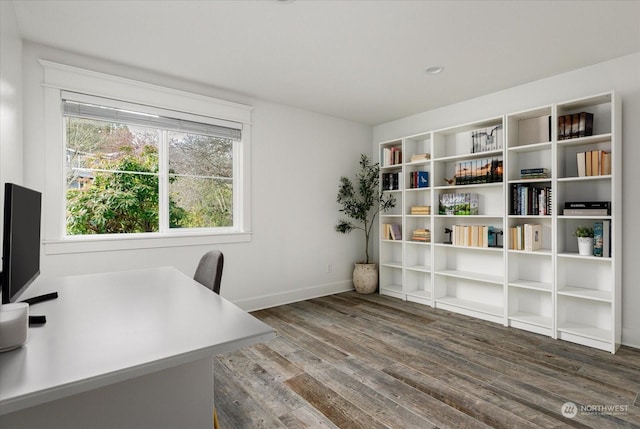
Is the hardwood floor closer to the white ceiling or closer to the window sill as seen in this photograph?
the window sill

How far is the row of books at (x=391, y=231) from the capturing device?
4.66 meters

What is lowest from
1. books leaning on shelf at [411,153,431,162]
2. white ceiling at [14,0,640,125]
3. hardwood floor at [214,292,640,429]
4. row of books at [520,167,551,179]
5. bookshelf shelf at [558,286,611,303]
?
hardwood floor at [214,292,640,429]

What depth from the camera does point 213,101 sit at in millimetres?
3717

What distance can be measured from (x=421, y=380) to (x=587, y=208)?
2.14 metres

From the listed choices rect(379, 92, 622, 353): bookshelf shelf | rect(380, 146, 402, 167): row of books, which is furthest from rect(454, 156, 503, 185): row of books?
rect(380, 146, 402, 167): row of books

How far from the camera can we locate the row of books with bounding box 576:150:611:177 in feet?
9.53

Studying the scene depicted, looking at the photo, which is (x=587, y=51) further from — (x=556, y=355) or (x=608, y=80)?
(x=556, y=355)

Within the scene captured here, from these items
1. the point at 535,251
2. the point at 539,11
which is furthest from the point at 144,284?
the point at 535,251

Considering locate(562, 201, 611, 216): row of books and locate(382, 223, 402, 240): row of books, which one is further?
locate(382, 223, 402, 240): row of books

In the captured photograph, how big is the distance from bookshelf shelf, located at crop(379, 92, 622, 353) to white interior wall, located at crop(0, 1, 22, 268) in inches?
153

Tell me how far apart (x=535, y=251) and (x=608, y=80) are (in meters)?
1.68

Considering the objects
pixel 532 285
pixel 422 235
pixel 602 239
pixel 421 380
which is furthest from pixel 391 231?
pixel 421 380

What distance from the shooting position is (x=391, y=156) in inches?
186

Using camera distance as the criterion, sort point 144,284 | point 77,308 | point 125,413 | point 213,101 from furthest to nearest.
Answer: point 213,101
point 144,284
point 77,308
point 125,413
